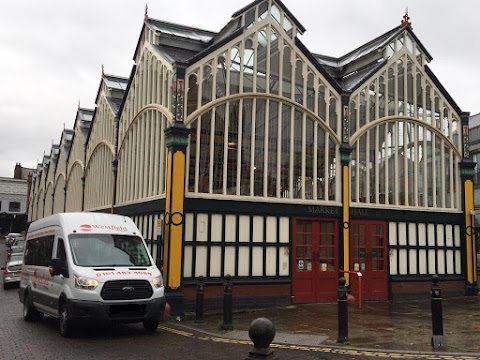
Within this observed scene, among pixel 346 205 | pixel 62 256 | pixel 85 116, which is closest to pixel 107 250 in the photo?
pixel 62 256

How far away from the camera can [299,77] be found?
16141 millimetres

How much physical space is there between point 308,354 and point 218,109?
27.5 feet

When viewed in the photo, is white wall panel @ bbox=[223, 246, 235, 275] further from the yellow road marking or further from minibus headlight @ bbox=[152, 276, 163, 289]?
the yellow road marking

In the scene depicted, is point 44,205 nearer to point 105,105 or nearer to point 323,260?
point 105,105

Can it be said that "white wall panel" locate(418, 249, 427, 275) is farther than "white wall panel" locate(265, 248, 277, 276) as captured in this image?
Yes

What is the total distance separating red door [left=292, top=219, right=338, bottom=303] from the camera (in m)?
15.2

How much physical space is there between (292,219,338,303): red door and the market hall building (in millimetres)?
38

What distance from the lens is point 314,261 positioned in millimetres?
15508

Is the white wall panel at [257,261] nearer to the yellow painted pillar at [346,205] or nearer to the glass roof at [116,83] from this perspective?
the yellow painted pillar at [346,205]

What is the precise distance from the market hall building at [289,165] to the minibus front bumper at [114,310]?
345cm

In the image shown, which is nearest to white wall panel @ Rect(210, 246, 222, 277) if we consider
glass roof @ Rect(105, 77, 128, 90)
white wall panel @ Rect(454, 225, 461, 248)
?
white wall panel @ Rect(454, 225, 461, 248)

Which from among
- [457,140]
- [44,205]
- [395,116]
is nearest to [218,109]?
[395,116]

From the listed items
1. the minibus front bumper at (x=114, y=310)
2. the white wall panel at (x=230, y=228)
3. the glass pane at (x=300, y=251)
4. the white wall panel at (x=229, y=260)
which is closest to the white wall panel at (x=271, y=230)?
the glass pane at (x=300, y=251)

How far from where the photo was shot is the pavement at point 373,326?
902cm
